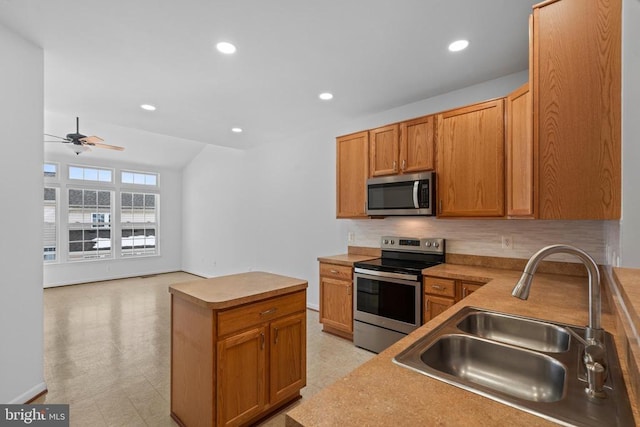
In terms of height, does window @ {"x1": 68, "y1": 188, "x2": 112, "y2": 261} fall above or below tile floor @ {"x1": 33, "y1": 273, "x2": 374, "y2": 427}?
above

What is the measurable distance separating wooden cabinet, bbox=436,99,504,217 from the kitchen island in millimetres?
1689

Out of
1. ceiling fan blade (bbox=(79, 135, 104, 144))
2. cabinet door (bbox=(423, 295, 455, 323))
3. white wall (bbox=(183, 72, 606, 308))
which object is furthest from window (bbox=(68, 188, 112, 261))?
cabinet door (bbox=(423, 295, 455, 323))

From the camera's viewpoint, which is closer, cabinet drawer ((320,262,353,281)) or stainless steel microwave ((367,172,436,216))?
stainless steel microwave ((367,172,436,216))

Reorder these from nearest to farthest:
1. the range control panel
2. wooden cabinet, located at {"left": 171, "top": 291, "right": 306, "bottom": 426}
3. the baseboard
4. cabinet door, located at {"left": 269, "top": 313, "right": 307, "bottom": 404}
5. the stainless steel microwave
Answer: wooden cabinet, located at {"left": 171, "top": 291, "right": 306, "bottom": 426}
cabinet door, located at {"left": 269, "top": 313, "right": 307, "bottom": 404}
the baseboard
the stainless steel microwave
the range control panel

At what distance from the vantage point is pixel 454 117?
2865 millimetres

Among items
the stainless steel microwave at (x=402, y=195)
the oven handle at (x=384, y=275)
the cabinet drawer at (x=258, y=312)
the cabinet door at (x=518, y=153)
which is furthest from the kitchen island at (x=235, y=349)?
the cabinet door at (x=518, y=153)

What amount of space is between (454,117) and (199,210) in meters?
6.25

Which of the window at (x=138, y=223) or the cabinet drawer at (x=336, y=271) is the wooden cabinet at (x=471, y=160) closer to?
the cabinet drawer at (x=336, y=271)

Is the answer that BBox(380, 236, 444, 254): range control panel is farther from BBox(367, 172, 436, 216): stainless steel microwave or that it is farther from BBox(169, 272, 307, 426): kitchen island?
BBox(169, 272, 307, 426): kitchen island

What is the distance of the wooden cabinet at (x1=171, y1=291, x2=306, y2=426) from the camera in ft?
5.83

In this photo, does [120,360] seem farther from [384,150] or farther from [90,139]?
[384,150]

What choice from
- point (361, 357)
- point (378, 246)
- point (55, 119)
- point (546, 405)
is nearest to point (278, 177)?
point (378, 246)

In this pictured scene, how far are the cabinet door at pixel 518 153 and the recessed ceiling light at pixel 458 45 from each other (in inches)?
20.7

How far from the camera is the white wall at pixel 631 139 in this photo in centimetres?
Answer: 121
